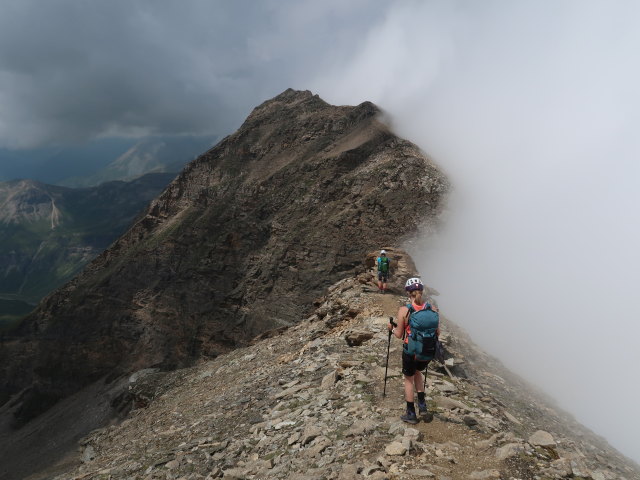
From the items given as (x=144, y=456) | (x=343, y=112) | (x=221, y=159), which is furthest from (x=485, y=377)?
(x=221, y=159)

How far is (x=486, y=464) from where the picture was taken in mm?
8922

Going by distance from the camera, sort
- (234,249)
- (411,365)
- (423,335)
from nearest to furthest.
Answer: (423,335)
(411,365)
(234,249)

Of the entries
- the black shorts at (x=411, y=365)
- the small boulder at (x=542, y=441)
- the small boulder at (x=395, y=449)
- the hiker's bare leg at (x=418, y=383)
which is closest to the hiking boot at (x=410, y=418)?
the hiker's bare leg at (x=418, y=383)

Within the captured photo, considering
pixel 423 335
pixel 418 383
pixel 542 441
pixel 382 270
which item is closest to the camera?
pixel 542 441

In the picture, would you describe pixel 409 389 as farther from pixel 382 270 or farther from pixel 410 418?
pixel 382 270

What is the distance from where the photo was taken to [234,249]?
85.6 metres

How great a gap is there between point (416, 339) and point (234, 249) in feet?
256

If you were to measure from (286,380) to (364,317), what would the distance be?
7.35 metres

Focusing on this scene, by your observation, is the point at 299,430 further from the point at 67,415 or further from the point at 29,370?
the point at 29,370

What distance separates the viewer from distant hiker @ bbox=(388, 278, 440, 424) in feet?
34.2

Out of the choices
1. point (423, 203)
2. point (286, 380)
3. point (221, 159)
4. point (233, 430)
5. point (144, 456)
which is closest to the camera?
point (233, 430)

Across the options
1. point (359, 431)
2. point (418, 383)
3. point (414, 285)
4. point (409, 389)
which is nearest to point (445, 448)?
point (409, 389)

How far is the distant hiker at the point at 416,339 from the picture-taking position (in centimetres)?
1044

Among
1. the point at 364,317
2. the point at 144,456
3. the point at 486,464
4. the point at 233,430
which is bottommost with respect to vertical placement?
the point at 144,456
